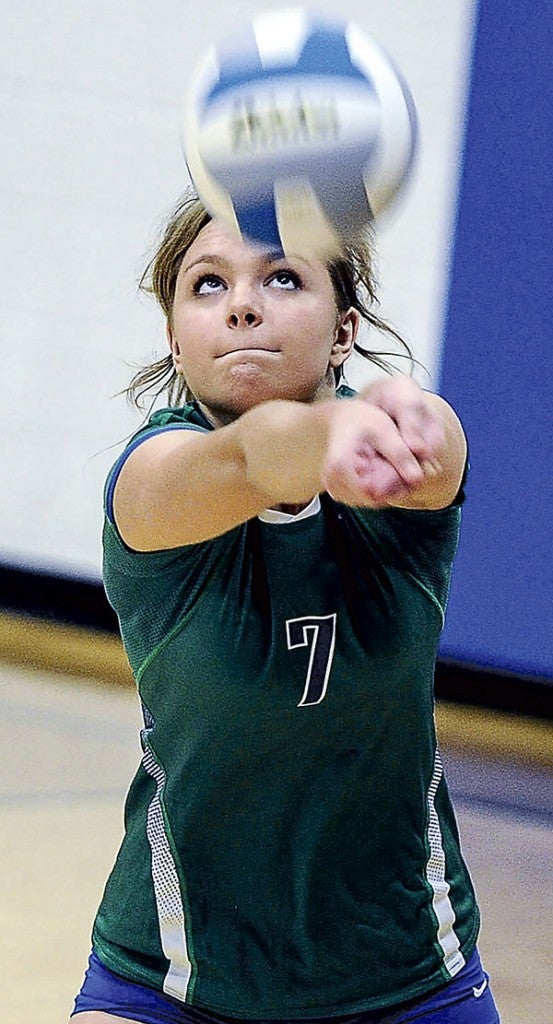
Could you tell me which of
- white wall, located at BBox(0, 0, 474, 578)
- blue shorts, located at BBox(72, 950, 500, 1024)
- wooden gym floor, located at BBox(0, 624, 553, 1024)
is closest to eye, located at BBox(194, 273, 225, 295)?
blue shorts, located at BBox(72, 950, 500, 1024)

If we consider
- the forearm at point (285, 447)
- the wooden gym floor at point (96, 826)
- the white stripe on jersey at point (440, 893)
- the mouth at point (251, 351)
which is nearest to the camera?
the forearm at point (285, 447)

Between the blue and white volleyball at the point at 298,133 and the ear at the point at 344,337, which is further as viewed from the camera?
the ear at the point at 344,337

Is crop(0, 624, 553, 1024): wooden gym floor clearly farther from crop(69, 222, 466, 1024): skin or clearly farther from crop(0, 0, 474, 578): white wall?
crop(69, 222, 466, 1024): skin

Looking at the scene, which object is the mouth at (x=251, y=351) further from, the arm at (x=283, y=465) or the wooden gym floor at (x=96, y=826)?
the wooden gym floor at (x=96, y=826)

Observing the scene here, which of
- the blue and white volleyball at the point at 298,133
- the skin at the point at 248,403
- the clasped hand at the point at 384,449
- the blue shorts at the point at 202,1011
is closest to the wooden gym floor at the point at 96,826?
the blue shorts at the point at 202,1011

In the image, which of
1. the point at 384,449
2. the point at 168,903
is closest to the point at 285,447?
the point at 384,449

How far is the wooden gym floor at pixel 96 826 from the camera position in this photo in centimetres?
292

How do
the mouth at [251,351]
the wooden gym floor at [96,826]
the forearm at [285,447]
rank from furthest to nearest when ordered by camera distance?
1. the wooden gym floor at [96,826]
2. the mouth at [251,351]
3. the forearm at [285,447]

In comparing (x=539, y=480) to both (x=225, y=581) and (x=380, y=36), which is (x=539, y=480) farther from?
(x=225, y=581)

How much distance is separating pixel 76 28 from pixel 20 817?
273cm

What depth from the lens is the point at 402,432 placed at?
1.13m

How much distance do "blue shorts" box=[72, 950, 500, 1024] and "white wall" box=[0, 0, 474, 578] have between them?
3161 millimetres

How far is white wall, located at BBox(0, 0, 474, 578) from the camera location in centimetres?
506

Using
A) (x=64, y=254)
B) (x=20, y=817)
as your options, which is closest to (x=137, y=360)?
(x=64, y=254)
